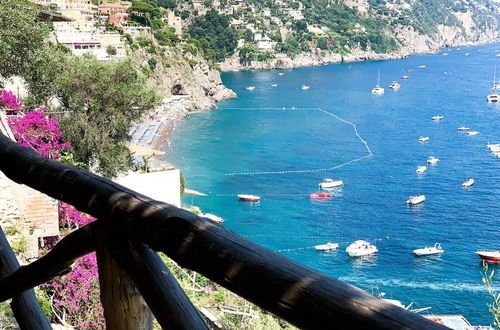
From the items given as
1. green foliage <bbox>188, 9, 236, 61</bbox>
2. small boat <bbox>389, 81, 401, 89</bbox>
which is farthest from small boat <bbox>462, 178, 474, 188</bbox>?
green foliage <bbox>188, 9, 236, 61</bbox>

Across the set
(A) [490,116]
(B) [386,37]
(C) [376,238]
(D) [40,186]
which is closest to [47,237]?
(D) [40,186]

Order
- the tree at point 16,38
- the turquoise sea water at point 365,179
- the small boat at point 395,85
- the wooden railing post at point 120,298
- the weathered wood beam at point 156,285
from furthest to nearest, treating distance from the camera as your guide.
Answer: the small boat at point 395,85 → the turquoise sea water at point 365,179 → the tree at point 16,38 → the wooden railing post at point 120,298 → the weathered wood beam at point 156,285

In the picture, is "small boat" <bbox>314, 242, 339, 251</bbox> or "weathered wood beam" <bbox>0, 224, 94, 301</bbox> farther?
"small boat" <bbox>314, 242, 339, 251</bbox>

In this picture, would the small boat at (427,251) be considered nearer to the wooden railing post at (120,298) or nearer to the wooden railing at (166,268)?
the wooden railing at (166,268)

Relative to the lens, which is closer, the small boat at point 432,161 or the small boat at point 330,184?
the small boat at point 330,184

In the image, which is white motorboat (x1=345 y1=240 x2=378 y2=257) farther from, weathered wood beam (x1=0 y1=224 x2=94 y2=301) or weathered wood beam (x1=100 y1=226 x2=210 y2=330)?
weathered wood beam (x1=100 y1=226 x2=210 y2=330)

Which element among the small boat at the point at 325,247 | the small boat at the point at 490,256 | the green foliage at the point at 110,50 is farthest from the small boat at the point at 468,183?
the green foliage at the point at 110,50

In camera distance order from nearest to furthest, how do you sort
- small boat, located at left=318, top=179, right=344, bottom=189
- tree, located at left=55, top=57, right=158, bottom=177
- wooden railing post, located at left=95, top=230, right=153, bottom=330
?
wooden railing post, located at left=95, top=230, right=153, bottom=330 < tree, located at left=55, top=57, right=158, bottom=177 < small boat, located at left=318, top=179, right=344, bottom=189

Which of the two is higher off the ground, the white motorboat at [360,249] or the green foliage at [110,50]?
the green foliage at [110,50]
